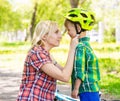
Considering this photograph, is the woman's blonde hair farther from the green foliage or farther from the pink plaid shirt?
the green foliage

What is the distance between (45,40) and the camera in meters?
3.48

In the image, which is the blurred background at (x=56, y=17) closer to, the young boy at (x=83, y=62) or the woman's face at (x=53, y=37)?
the young boy at (x=83, y=62)

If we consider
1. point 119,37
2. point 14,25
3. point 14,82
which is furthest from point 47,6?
point 14,82

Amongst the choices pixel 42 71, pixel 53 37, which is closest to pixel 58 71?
pixel 42 71

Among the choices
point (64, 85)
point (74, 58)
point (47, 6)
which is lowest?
point (64, 85)

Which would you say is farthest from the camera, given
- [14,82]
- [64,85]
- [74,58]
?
[14,82]

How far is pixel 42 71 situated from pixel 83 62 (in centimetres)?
47

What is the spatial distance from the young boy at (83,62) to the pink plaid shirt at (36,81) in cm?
37

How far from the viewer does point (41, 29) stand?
135 inches

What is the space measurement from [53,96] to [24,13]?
6445 cm

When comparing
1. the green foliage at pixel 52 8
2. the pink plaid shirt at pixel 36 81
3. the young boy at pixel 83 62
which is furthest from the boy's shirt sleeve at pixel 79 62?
the green foliage at pixel 52 8

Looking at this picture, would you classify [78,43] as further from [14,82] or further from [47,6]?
[47,6]

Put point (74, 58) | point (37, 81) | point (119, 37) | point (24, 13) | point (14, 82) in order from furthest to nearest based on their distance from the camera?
point (24, 13)
point (119, 37)
point (14, 82)
point (74, 58)
point (37, 81)

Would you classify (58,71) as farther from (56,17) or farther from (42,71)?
(56,17)
